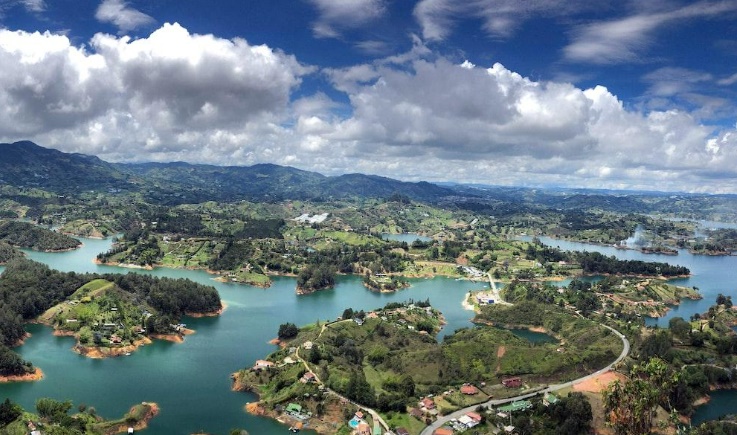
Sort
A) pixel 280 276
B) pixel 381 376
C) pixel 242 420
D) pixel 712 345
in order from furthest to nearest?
pixel 280 276, pixel 712 345, pixel 381 376, pixel 242 420

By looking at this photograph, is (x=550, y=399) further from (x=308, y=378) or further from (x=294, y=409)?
(x=294, y=409)

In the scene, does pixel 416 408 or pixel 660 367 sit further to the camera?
pixel 416 408

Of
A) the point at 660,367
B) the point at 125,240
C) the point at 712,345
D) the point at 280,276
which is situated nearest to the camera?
the point at 660,367

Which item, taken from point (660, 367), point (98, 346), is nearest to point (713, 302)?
point (660, 367)

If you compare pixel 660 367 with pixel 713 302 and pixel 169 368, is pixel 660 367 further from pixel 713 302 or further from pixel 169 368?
pixel 713 302

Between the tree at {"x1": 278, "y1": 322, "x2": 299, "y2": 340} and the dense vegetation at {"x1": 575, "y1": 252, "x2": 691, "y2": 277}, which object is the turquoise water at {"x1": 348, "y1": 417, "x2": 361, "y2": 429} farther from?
the dense vegetation at {"x1": 575, "y1": 252, "x2": 691, "y2": 277}

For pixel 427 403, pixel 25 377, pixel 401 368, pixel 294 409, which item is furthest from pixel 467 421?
pixel 25 377
